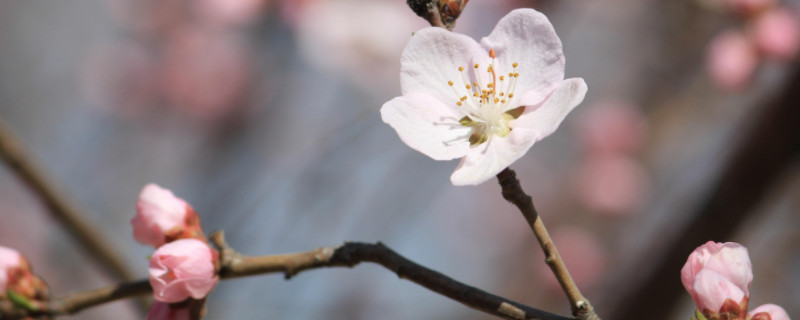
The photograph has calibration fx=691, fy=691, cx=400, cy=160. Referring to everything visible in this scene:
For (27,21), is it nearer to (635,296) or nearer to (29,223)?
(29,223)

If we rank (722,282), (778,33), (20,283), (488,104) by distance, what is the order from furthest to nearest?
(778,33) < (20,283) < (488,104) < (722,282)

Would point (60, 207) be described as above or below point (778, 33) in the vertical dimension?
below

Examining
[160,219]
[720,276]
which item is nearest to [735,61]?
[720,276]

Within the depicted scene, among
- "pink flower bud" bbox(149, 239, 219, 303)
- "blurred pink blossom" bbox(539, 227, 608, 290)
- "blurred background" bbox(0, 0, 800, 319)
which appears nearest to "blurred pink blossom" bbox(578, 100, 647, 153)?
"blurred background" bbox(0, 0, 800, 319)

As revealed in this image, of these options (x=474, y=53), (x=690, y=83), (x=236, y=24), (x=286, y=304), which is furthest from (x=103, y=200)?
(x=474, y=53)

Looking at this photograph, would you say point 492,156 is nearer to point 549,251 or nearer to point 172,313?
point 549,251

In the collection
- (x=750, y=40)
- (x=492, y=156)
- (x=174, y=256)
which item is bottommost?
(x=174, y=256)

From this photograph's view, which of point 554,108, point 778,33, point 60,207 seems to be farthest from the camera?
Answer: point 778,33

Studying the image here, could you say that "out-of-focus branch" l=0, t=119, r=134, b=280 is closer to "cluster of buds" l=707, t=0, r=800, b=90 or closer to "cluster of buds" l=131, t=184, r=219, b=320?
"cluster of buds" l=131, t=184, r=219, b=320
